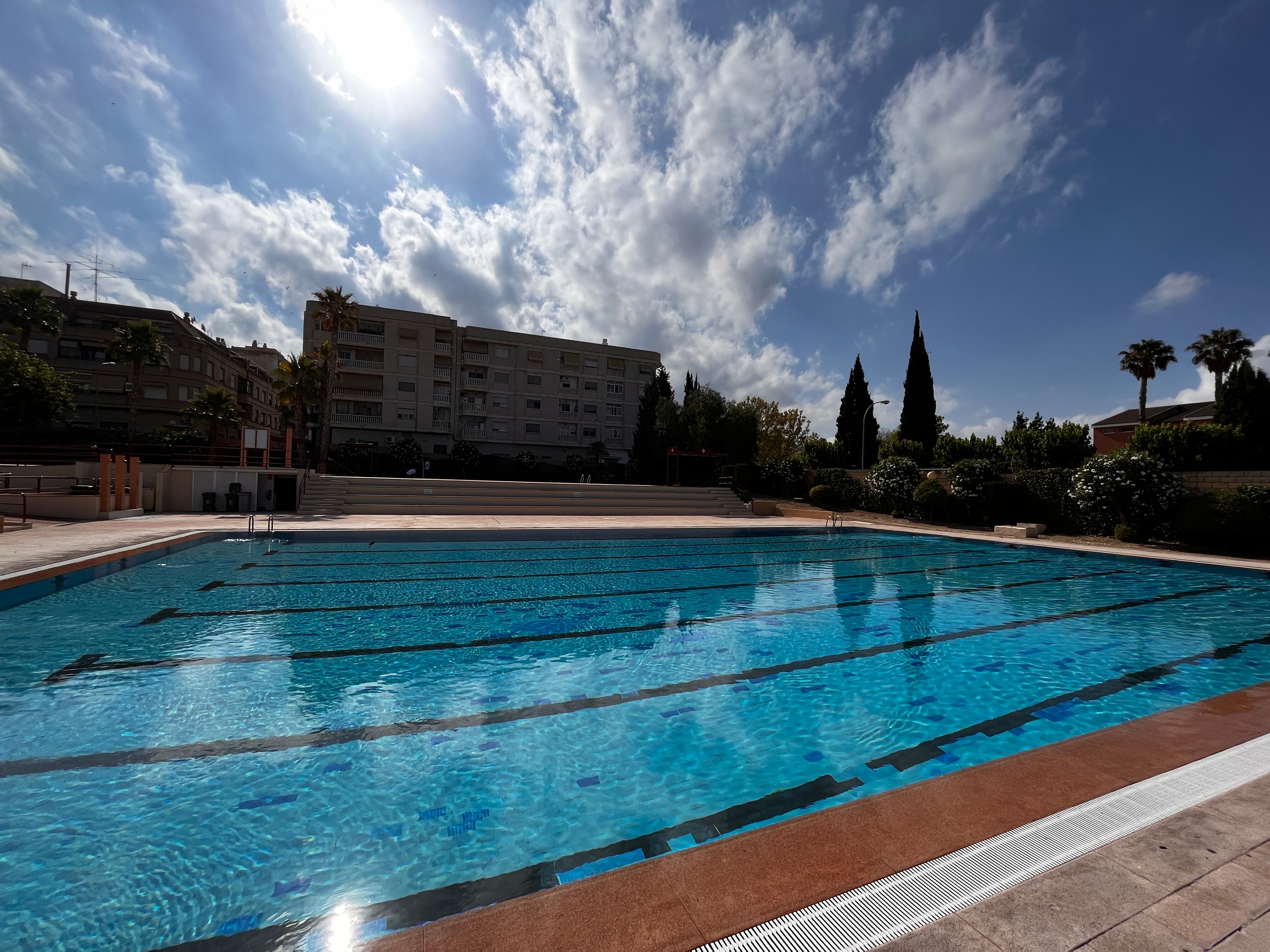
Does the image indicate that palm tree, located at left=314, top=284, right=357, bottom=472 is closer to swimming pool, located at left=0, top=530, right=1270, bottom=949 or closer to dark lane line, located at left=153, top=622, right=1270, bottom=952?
swimming pool, located at left=0, top=530, right=1270, bottom=949

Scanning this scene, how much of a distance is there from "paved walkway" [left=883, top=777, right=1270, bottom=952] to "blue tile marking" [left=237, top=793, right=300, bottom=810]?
3300mm

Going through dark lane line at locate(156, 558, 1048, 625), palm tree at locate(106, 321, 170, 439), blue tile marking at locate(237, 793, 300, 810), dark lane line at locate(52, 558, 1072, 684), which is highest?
palm tree at locate(106, 321, 170, 439)

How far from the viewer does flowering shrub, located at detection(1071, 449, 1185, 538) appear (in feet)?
49.5

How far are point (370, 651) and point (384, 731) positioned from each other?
211cm

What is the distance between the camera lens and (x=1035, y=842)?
2.24 m

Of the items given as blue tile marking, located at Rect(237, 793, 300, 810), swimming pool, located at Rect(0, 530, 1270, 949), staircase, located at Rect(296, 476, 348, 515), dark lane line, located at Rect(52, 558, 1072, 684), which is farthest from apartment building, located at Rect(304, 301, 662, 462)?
blue tile marking, located at Rect(237, 793, 300, 810)

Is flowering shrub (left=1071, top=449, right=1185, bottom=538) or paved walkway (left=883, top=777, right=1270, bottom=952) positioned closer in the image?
paved walkway (left=883, top=777, right=1270, bottom=952)

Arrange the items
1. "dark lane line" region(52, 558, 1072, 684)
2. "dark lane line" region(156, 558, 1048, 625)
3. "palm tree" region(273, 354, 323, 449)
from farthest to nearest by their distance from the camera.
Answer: "palm tree" region(273, 354, 323, 449) < "dark lane line" region(156, 558, 1048, 625) < "dark lane line" region(52, 558, 1072, 684)

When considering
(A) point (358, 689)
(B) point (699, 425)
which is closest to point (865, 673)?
(A) point (358, 689)

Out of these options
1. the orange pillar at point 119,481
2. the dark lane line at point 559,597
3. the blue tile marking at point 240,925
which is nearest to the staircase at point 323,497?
the orange pillar at point 119,481

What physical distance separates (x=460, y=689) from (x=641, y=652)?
2.06 meters

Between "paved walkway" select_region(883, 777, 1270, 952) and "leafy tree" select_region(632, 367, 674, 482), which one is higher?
"leafy tree" select_region(632, 367, 674, 482)

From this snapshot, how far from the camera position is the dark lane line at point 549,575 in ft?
29.5

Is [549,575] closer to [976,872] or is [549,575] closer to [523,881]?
[523,881]
